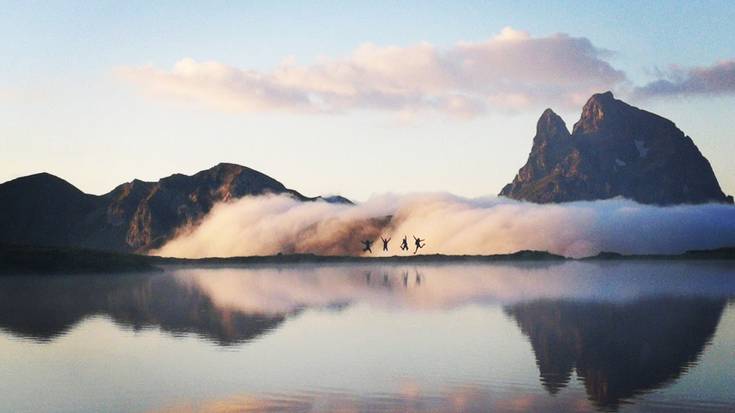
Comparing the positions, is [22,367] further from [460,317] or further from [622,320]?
[622,320]

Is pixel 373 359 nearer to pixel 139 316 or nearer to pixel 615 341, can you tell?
pixel 615 341

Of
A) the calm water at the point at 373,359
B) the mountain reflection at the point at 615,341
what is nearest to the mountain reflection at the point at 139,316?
the calm water at the point at 373,359

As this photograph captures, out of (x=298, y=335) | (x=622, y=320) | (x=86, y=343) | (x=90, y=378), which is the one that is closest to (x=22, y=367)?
(x=90, y=378)

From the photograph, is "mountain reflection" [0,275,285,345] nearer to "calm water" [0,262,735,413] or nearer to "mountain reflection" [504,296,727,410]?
"calm water" [0,262,735,413]

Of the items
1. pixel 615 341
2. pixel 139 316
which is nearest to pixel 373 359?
pixel 615 341

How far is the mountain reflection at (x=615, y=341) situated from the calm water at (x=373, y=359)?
22 centimetres

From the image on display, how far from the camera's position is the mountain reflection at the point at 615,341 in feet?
195

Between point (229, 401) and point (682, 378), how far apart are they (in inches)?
1337

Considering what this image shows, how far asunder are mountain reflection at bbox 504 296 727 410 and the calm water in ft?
0.71

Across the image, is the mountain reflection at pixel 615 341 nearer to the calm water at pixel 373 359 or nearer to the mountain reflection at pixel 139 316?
the calm water at pixel 373 359

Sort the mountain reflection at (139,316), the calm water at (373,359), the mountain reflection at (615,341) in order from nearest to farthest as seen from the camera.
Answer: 1. the calm water at (373,359)
2. the mountain reflection at (615,341)
3. the mountain reflection at (139,316)

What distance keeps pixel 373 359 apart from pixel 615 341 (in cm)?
2808

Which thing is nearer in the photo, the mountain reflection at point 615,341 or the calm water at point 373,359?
the calm water at point 373,359

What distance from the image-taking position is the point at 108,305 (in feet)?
500
